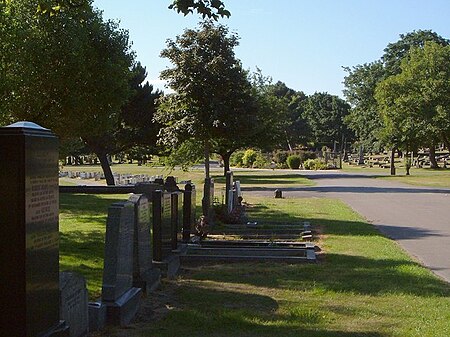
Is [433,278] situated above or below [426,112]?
below

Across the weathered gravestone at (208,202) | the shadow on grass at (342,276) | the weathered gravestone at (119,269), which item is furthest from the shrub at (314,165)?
the weathered gravestone at (119,269)

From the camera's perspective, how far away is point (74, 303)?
6.47 meters

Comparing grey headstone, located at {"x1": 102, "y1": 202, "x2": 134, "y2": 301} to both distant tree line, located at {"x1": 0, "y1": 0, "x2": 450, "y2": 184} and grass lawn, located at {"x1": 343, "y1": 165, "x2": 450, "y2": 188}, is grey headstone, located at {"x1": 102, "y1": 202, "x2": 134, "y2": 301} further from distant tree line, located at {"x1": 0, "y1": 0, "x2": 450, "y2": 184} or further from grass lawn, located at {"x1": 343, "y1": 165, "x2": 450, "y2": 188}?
grass lawn, located at {"x1": 343, "y1": 165, "x2": 450, "y2": 188}

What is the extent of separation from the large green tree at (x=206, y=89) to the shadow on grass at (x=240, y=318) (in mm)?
19531

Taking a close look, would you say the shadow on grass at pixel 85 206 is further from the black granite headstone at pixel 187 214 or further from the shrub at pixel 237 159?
the shrub at pixel 237 159

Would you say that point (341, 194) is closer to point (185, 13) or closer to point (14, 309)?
point (185, 13)

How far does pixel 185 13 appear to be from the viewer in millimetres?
10352

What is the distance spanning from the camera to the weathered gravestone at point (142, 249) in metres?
8.75

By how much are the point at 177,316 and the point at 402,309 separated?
9.16 feet

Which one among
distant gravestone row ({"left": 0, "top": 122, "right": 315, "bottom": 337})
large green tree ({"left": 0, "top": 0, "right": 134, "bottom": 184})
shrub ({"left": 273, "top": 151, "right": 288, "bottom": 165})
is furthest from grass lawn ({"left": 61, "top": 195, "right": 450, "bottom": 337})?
shrub ({"left": 273, "top": 151, "right": 288, "bottom": 165})

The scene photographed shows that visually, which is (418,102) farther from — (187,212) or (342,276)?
(342,276)

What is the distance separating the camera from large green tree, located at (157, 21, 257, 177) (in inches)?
1126

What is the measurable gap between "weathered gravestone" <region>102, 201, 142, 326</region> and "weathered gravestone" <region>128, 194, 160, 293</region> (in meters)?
0.39

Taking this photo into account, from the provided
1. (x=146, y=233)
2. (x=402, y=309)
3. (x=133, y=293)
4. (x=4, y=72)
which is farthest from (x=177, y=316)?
(x=4, y=72)
